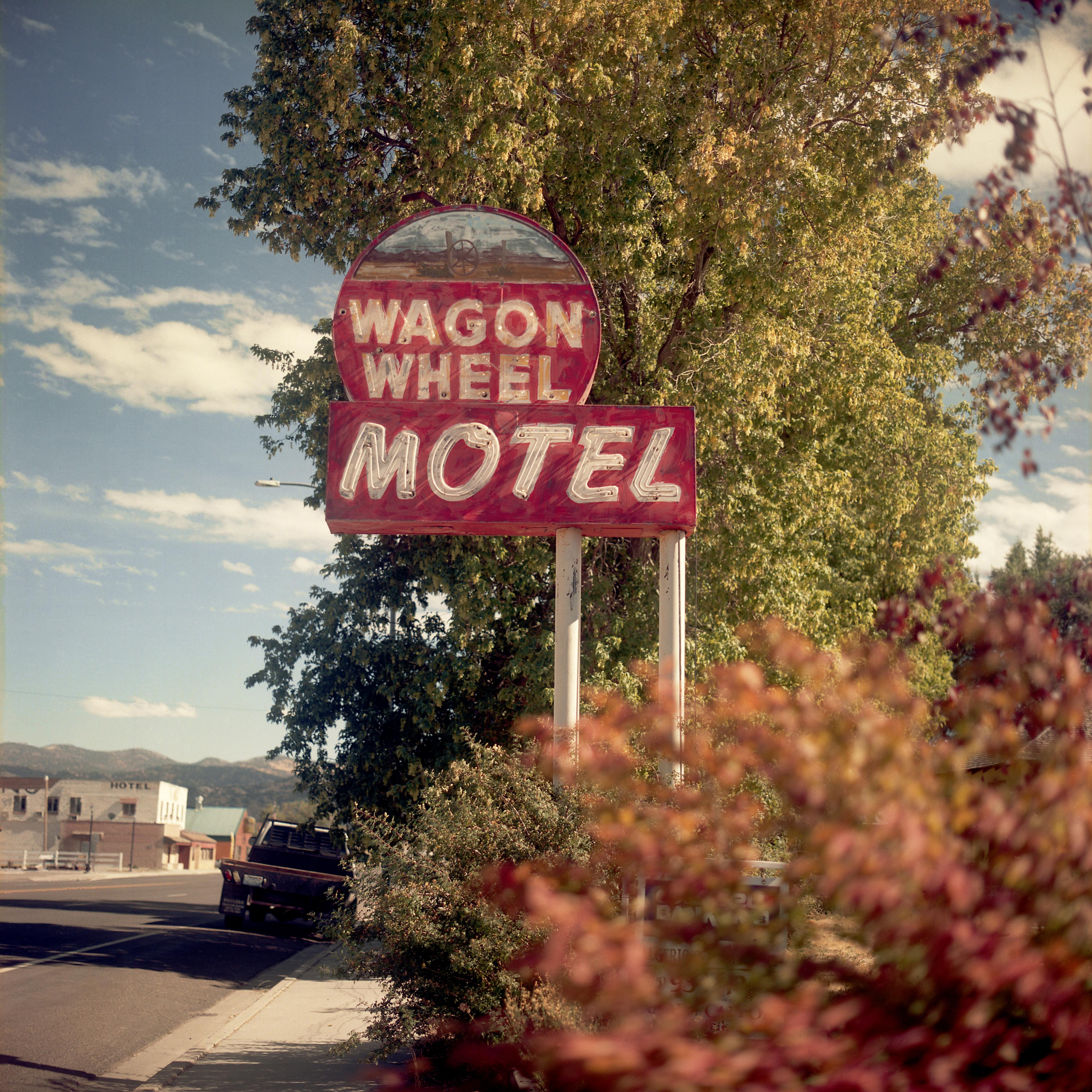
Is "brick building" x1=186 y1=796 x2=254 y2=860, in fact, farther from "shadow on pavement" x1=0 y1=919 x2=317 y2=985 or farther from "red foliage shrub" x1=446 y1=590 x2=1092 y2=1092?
"red foliage shrub" x1=446 y1=590 x2=1092 y2=1092

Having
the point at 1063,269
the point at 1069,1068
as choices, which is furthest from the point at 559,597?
the point at 1069,1068

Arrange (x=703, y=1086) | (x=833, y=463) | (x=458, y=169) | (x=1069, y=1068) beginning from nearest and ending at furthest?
(x=703, y=1086) → (x=1069, y=1068) → (x=458, y=169) → (x=833, y=463)

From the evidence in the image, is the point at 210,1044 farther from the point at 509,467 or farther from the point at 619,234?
the point at 619,234

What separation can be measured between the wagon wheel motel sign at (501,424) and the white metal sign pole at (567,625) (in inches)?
0.6

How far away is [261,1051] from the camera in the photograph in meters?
9.09

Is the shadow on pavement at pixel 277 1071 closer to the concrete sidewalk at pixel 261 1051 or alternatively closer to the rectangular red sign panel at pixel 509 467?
the concrete sidewalk at pixel 261 1051

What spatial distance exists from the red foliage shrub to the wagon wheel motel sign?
21.8 ft

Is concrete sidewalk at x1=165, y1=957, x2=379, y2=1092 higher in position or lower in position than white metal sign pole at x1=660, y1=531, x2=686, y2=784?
lower

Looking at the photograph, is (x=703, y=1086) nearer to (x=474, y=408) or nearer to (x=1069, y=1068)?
(x=1069, y=1068)

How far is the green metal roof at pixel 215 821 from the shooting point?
12450 centimetres

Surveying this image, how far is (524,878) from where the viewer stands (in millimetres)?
2584

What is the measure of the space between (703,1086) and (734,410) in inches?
522

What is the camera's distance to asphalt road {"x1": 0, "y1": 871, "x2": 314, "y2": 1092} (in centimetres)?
877

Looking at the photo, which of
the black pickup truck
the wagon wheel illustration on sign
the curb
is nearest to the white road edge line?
the black pickup truck
